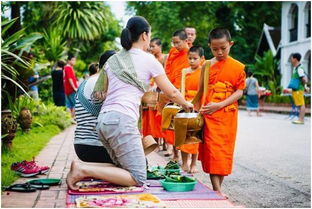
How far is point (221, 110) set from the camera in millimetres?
5336

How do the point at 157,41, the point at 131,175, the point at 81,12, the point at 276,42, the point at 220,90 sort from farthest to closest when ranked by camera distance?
the point at 276,42 < the point at 81,12 < the point at 157,41 < the point at 220,90 < the point at 131,175

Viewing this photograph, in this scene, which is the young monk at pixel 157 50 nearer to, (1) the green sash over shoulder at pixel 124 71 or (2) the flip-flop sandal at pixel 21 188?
(1) the green sash over shoulder at pixel 124 71

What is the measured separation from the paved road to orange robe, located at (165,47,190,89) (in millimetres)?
1515

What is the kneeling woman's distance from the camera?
4.53 metres

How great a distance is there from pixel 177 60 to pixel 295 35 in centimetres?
2616

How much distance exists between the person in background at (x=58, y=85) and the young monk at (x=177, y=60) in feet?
24.9

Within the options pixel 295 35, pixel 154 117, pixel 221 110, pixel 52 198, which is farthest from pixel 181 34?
pixel 295 35

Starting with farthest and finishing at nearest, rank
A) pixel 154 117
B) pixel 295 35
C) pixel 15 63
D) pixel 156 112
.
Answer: pixel 295 35, pixel 154 117, pixel 156 112, pixel 15 63

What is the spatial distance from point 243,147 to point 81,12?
2154 centimetres

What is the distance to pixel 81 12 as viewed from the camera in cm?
2964

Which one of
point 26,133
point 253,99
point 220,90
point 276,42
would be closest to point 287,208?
point 220,90

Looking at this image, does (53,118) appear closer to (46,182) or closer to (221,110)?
(46,182)

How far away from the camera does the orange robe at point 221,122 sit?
529cm

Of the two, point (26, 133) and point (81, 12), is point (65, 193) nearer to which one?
point (26, 133)
